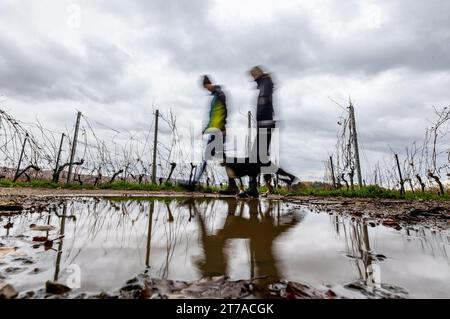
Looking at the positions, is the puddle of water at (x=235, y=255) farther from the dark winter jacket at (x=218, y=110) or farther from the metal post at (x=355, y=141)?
the metal post at (x=355, y=141)

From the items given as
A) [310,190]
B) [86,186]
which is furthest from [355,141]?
[86,186]

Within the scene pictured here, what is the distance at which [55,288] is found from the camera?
106cm

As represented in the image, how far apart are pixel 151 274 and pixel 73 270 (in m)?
0.40

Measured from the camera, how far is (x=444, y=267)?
4.89ft

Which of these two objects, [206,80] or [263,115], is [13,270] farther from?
[206,80]

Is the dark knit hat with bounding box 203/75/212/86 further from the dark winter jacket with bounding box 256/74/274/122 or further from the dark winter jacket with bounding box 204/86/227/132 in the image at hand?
the dark winter jacket with bounding box 256/74/274/122

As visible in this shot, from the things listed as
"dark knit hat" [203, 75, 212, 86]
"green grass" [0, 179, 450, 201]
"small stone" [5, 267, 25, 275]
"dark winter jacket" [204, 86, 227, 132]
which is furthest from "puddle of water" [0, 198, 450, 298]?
"green grass" [0, 179, 450, 201]

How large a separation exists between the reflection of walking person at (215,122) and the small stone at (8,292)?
5437 mm

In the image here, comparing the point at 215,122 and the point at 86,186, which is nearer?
the point at 215,122

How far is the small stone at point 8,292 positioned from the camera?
1000 mm

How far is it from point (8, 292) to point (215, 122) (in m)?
5.82

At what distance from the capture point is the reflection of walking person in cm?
644

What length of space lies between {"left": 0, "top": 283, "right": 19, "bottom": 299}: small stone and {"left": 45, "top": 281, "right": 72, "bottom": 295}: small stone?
105 millimetres
